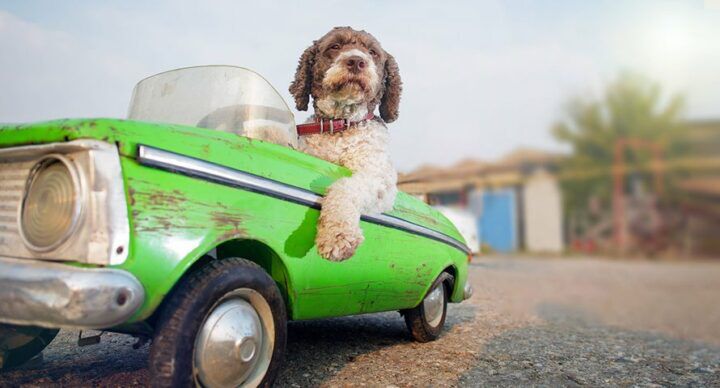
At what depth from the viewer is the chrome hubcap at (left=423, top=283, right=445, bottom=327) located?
4570mm

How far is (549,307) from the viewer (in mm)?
8547

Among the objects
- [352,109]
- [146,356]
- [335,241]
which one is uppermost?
[352,109]

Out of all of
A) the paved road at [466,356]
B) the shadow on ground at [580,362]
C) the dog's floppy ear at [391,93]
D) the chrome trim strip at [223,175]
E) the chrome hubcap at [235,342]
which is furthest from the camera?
the dog's floppy ear at [391,93]

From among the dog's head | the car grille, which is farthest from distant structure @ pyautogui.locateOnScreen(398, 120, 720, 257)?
the car grille

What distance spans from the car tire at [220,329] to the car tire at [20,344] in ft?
3.61

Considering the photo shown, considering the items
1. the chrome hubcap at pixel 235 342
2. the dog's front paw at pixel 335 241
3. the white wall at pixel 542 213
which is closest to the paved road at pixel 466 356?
the chrome hubcap at pixel 235 342

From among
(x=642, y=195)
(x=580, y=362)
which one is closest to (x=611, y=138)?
(x=642, y=195)

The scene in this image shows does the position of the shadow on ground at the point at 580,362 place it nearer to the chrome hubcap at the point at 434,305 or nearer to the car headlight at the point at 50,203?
the chrome hubcap at the point at 434,305

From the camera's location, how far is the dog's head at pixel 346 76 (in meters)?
3.86

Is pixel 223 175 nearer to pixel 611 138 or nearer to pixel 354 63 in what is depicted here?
pixel 354 63

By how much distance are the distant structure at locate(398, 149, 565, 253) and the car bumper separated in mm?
3579

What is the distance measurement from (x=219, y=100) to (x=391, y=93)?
1.71 m

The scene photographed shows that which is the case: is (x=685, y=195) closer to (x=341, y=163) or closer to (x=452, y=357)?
(x=452, y=357)

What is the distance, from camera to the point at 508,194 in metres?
14.8
